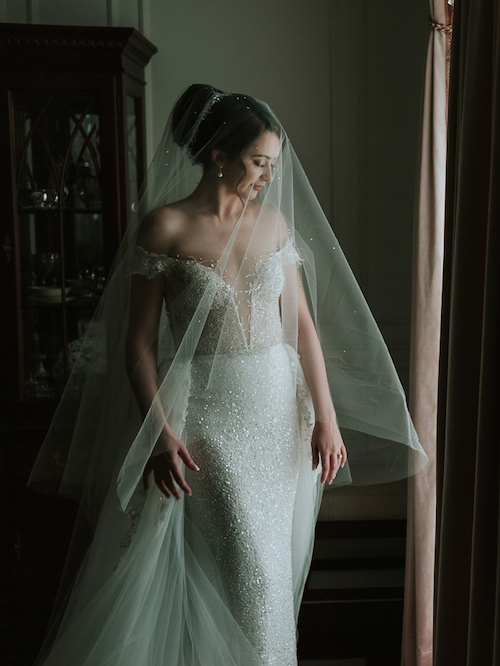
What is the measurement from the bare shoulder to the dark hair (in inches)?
7.0

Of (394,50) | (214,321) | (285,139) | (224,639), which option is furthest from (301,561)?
(394,50)

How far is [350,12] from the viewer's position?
2791 millimetres

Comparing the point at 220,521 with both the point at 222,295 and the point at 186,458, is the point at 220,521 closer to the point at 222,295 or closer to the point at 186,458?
the point at 186,458

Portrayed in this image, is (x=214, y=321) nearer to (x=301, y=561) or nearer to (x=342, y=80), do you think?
(x=301, y=561)

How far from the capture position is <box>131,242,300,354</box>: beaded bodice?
5.50ft

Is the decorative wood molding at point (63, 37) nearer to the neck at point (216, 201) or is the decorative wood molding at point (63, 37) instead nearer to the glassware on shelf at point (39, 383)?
the neck at point (216, 201)

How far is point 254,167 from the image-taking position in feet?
Result: 5.48

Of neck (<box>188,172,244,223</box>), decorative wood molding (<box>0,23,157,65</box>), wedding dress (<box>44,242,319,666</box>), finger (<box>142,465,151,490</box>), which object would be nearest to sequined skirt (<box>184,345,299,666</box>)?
wedding dress (<box>44,242,319,666</box>)

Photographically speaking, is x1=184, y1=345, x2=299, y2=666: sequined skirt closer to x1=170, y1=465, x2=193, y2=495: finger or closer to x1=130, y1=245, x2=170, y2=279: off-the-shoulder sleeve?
x1=170, y1=465, x2=193, y2=495: finger

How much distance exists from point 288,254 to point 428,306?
1.79 feet

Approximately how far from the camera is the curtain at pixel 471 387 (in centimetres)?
107

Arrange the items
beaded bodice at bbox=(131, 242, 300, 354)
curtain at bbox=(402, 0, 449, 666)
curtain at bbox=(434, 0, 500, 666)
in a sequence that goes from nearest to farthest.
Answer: curtain at bbox=(434, 0, 500, 666), beaded bodice at bbox=(131, 242, 300, 354), curtain at bbox=(402, 0, 449, 666)

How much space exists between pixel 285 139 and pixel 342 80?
1.31 m

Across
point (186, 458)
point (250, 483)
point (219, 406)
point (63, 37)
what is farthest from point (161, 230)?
point (63, 37)
